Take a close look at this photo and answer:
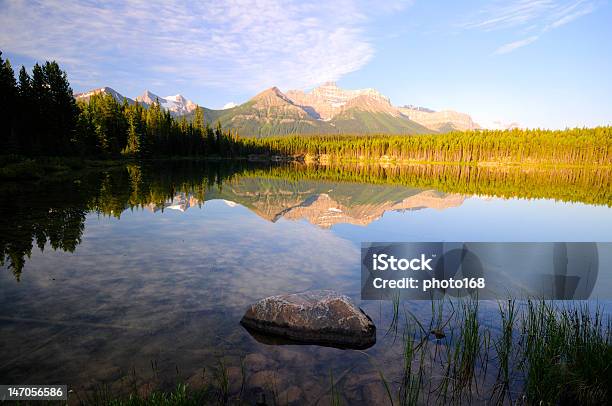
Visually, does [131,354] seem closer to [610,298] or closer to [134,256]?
[134,256]

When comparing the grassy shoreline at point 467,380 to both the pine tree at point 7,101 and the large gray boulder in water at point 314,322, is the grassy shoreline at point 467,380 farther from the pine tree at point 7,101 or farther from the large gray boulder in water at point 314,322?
the pine tree at point 7,101

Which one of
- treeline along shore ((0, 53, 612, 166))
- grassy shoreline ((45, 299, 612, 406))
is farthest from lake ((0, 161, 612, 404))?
treeline along shore ((0, 53, 612, 166))

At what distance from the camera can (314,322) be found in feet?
28.9

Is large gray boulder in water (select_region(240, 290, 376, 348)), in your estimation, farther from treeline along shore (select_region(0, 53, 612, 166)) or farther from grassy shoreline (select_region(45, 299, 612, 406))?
treeline along shore (select_region(0, 53, 612, 166))

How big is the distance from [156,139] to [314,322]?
110 m

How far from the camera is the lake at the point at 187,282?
22.9 ft

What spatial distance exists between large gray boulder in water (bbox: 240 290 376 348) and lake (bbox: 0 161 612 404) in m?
0.36

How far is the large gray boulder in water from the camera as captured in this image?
859 cm

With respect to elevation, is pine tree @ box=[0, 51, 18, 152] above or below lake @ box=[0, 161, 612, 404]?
above

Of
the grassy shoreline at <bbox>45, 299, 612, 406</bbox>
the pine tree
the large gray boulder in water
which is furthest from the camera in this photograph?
the pine tree

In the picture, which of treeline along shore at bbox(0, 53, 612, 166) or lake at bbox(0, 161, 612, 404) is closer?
lake at bbox(0, 161, 612, 404)

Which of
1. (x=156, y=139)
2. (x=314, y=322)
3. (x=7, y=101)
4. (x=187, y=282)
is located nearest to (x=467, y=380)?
(x=314, y=322)

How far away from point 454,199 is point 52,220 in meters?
35.5

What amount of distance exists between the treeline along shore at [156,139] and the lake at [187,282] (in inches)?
1649
